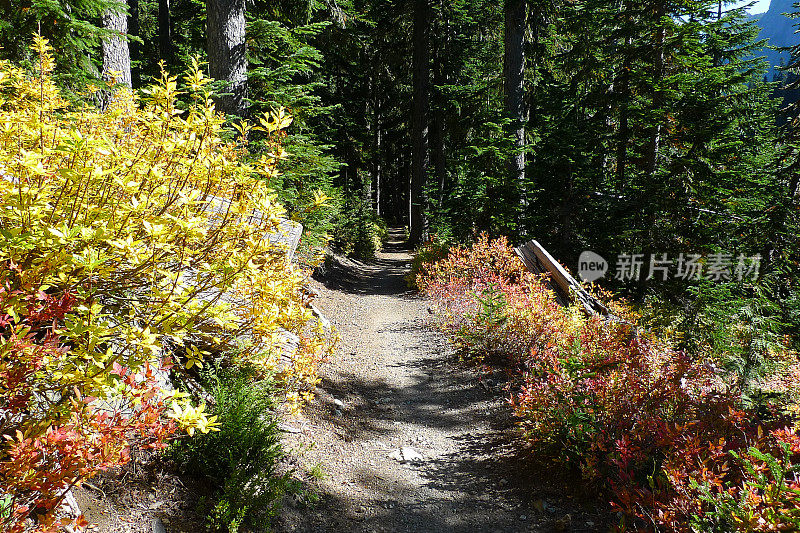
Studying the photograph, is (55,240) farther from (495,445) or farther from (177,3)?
(177,3)

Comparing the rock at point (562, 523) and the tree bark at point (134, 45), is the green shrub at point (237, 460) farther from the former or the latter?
the tree bark at point (134, 45)

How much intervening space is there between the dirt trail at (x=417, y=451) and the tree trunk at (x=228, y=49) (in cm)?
462

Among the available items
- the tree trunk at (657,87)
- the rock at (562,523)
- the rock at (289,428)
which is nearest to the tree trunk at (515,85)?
the tree trunk at (657,87)

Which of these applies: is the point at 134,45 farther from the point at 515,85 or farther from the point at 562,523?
the point at 562,523

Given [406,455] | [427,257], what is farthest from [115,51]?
[427,257]

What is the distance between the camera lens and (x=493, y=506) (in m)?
3.68

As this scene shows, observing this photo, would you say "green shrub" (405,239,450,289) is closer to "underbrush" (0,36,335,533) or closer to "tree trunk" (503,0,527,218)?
"tree trunk" (503,0,527,218)

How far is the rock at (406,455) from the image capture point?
4.41 metres

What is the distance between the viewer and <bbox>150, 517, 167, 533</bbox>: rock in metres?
2.61

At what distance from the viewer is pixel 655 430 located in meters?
3.25

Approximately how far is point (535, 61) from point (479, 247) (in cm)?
867

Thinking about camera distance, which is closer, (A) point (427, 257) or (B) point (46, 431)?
(B) point (46, 431)

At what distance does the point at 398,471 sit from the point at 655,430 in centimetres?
223

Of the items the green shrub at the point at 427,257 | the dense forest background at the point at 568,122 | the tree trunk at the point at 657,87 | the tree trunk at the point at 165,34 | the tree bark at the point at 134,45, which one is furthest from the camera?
the tree trunk at the point at 165,34
